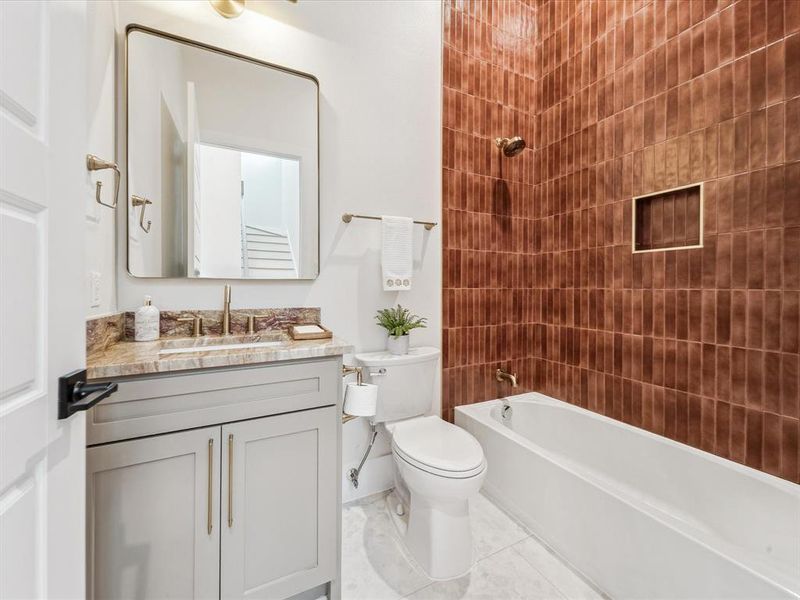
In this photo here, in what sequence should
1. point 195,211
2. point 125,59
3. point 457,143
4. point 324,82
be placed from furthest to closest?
point 457,143 → point 324,82 → point 195,211 → point 125,59

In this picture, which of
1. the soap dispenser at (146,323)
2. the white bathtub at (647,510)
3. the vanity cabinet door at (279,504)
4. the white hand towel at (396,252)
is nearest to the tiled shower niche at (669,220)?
the white bathtub at (647,510)

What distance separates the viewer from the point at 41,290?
591 mm

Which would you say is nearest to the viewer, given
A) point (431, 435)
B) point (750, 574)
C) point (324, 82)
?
point (750, 574)

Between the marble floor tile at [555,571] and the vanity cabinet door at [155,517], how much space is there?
4.00 ft

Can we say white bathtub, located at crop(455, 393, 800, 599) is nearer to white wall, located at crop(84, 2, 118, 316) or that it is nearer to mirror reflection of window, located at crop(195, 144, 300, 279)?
mirror reflection of window, located at crop(195, 144, 300, 279)

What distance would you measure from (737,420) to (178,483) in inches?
82.7

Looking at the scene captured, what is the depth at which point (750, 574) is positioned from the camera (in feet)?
3.05

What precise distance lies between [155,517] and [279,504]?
34cm

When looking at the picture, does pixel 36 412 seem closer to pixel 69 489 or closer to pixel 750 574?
pixel 69 489

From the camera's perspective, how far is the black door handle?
0.63 metres

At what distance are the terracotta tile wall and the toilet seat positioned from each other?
0.47 m

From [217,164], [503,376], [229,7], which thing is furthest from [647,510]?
[229,7]

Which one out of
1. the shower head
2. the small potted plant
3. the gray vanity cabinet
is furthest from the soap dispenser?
the shower head

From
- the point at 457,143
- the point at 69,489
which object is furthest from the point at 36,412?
the point at 457,143
